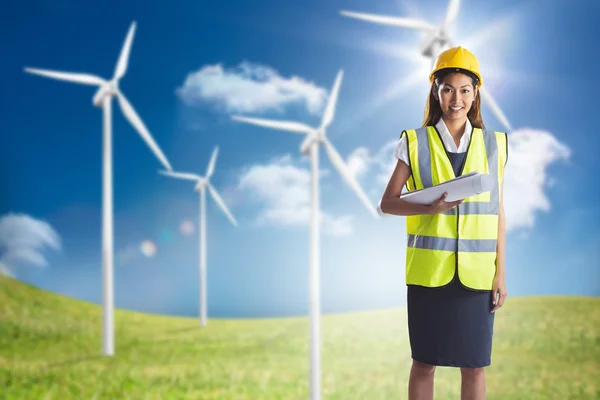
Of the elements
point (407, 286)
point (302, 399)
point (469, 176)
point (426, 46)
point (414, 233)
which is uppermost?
point (426, 46)

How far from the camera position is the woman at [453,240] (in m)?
2.49

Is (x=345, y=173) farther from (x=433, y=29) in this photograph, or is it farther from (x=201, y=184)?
(x=201, y=184)

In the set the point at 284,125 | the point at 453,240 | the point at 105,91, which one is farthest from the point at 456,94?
the point at 105,91

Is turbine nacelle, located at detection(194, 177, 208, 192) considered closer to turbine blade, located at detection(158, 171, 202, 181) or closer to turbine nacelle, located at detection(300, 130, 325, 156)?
turbine blade, located at detection(158, 171, 202, 181)

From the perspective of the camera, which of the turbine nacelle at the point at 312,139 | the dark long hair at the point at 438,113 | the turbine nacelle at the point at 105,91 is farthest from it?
the turbine nacelle at the point at 105,91

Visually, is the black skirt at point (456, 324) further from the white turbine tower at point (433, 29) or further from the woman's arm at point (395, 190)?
the white turbine tower at point (433, 29)

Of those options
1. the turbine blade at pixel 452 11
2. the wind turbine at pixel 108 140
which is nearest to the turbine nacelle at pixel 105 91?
the wind turbine at pixel 108 140

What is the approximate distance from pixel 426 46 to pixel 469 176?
8318 millimetres

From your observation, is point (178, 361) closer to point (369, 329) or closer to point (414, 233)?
point (369, 329)

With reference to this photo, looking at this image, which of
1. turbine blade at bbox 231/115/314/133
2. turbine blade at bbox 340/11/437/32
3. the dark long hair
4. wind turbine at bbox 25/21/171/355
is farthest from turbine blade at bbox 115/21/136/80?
the dark long hair

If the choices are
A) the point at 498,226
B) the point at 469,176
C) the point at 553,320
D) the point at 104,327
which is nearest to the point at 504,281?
the point at 498,226

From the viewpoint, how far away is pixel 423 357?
102 inches

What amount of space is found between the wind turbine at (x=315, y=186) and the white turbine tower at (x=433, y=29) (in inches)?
102

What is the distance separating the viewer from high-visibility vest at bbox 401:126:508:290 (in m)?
2.49
